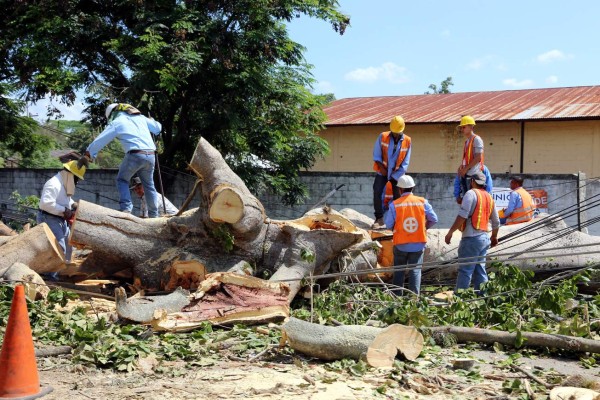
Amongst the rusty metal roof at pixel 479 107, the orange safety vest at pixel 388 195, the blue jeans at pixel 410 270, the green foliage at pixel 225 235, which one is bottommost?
the blue jeans at pixel 410 270

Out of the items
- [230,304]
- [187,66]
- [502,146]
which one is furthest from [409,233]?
[502,146]

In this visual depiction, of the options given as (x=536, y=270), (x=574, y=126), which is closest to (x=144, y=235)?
(x=536, y=270)

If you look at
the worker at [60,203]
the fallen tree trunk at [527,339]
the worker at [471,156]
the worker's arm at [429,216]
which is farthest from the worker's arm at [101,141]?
the fallen tree trunk at [527,339]

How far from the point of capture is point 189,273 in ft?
24.1

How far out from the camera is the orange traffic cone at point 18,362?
13.6 feet

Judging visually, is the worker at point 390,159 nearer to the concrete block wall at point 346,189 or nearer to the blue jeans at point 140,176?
the blue jeans at point 140,176

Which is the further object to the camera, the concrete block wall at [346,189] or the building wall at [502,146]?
the building wall at [502,146]

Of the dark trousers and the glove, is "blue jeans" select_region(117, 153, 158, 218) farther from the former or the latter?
the dark trousers

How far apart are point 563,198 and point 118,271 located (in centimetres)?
912

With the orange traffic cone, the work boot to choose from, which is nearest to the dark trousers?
the work boot

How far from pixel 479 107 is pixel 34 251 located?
1647cm

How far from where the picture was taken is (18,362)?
4.21m

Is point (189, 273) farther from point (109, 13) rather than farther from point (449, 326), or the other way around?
point (109, 13)

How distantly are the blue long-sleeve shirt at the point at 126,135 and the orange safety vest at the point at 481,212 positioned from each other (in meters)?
4.00
